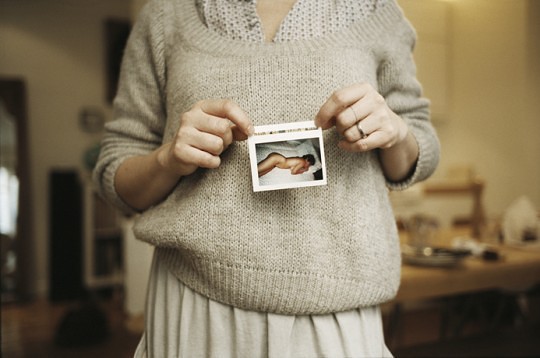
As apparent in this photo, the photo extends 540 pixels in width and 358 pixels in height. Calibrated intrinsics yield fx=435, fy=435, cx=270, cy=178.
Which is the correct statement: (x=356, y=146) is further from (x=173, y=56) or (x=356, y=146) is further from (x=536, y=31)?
(x=536, y=31)

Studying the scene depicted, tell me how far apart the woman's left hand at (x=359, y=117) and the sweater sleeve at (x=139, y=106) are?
0.29m

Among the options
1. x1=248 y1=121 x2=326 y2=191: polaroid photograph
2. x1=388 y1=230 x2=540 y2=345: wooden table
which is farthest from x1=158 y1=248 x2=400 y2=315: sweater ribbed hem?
x1=388 y1=230 x2=540 y2=345: wooden table

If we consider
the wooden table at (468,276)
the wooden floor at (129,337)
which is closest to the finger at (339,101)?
the wooden table at (468,276)

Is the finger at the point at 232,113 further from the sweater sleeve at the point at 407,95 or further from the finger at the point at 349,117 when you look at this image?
the sweater sleeve at the point at 407,95

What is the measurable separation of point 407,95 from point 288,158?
244mm

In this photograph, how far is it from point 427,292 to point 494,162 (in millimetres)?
427

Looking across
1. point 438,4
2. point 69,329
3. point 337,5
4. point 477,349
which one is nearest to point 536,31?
point 438,4

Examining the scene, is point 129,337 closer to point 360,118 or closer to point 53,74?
point 53,74

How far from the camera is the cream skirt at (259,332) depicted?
0.54 metres

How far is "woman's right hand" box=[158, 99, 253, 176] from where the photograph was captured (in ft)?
1.60

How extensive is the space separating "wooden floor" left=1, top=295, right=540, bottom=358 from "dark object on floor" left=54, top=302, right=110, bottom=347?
10mm

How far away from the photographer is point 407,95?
0.63m

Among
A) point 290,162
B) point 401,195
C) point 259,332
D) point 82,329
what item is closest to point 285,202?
point 290,162

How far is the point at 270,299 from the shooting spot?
21.0 inches
